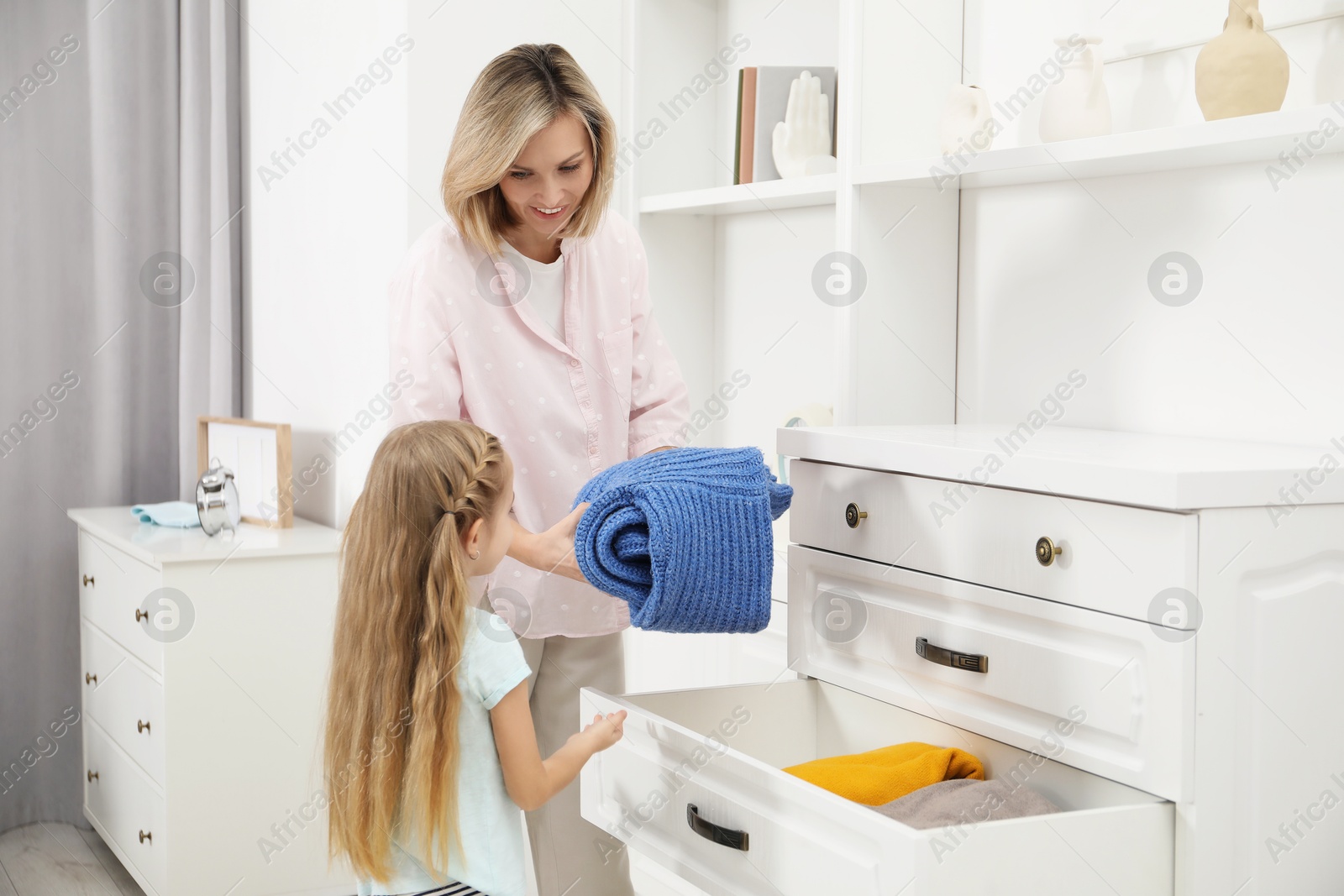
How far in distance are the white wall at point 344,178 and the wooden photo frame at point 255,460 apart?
97mm

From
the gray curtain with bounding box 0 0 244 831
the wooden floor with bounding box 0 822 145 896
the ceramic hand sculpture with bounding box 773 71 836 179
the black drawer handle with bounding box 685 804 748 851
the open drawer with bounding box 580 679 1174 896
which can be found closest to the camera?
the open drawer with bounding box 580 679 1174 896

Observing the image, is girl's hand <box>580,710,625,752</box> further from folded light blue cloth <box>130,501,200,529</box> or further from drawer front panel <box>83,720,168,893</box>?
folded light blue cloth <box>130,501,200,529</box>

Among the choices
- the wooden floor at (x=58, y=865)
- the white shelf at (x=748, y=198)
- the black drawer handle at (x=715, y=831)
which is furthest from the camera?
the wooden floor at (x=58, y=865)

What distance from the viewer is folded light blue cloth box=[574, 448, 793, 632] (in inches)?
44.4

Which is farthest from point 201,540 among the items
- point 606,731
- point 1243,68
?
point 1243,68

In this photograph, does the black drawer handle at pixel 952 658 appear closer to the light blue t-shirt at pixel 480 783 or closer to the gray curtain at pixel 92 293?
the light blue t-shirt at pixel 480 783

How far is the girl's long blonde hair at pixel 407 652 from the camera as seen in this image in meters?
1.14

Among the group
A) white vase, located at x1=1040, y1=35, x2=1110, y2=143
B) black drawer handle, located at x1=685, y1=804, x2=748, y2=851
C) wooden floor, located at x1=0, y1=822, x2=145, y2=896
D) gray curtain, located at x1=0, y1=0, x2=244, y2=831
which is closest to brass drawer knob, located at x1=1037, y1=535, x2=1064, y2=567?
black drawer handle, located at x1=685, y1=804, x2=748, y2=851

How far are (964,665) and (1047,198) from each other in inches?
28.6

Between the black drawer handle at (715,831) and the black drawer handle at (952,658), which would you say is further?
the black drawer handle at (952,658)

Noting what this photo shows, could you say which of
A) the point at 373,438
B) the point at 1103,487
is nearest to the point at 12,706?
the point at 373,438

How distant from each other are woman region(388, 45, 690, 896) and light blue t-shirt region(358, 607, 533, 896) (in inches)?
5.2

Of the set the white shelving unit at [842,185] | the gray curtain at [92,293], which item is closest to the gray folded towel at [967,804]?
the white shelving unit at [842,185]

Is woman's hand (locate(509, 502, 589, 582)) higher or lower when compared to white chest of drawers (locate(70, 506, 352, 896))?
higher
